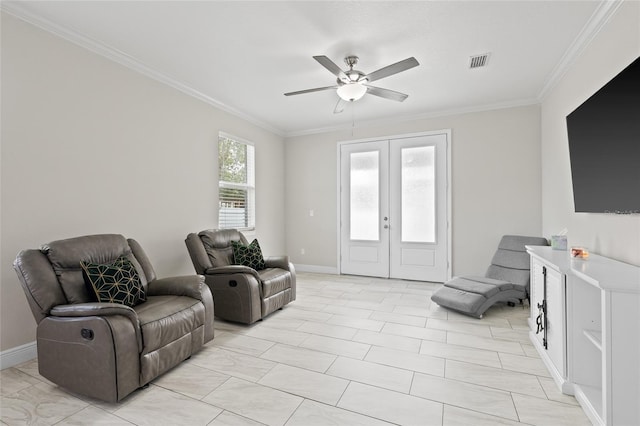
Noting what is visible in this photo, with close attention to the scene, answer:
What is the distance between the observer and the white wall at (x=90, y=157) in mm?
2412

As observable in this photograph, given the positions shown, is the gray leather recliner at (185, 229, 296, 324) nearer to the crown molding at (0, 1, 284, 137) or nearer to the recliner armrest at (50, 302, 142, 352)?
the recliner armrest at (50, 302, 142, 352)

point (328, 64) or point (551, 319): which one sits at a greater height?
point (328, 64)

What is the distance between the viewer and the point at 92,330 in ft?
6.17

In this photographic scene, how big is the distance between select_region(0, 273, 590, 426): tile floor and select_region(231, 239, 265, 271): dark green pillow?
79cm

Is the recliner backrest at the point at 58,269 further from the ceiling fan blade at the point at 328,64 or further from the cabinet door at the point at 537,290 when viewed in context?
the cabinet door at the point at 537,290

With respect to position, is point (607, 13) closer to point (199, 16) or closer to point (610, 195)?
point (610, 195)

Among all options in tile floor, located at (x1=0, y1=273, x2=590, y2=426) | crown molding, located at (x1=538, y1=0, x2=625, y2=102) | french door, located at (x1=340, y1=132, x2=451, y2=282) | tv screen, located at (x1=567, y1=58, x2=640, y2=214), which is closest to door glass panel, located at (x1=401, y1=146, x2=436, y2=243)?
french door, located at (x1=340, y1=132, x2=451, y2=282)

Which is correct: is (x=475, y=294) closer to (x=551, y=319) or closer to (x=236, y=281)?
(x=551, y=319)

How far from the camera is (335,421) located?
68.7 inches

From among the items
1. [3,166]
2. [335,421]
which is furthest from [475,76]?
[3,166]

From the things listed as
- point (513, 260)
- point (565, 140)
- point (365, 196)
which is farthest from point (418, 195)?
point (565, 140)

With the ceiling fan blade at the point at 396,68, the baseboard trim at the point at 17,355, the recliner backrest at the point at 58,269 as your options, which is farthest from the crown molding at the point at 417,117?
the baseboard trim at the point at 17,355

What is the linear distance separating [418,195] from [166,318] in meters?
4.15

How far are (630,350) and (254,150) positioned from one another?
504 centimetres
